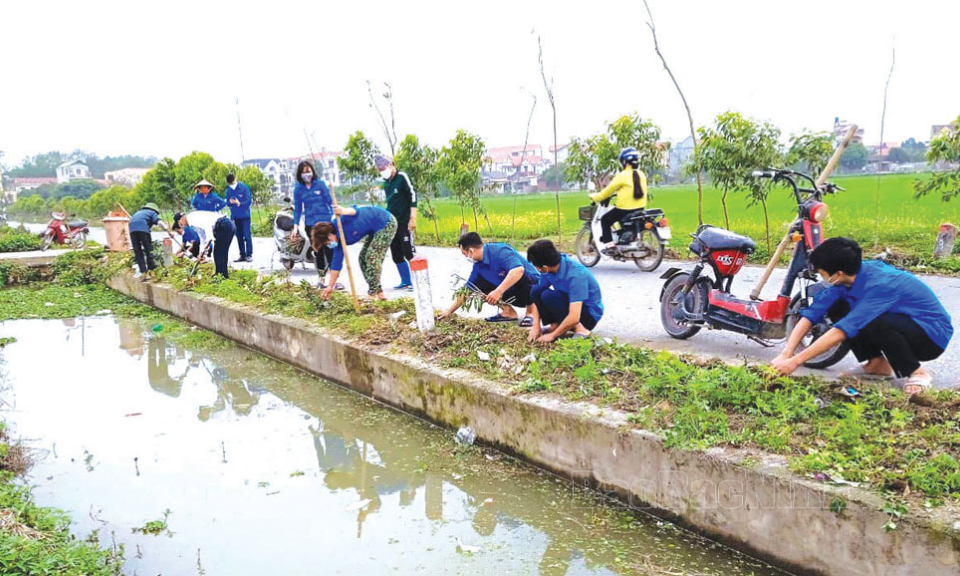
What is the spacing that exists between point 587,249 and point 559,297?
16.4ft

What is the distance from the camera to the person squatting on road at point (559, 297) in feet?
15.2

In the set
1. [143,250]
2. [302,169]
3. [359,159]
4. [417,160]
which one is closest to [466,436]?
[302,169]

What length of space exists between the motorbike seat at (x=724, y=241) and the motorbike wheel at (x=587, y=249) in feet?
15.1

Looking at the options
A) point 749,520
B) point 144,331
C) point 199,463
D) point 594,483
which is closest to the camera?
point 749,520

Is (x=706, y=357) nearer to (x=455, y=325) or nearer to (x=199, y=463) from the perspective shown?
(x=455, y=325)

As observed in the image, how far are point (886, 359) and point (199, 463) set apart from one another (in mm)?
3942

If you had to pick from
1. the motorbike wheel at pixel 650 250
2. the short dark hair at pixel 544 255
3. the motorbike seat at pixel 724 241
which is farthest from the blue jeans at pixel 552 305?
the motorbike wheel at pixel 650 250

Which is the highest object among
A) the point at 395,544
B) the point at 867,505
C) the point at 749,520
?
the point at 867,505

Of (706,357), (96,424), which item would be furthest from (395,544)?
(96,424)

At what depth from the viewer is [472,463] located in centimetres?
406

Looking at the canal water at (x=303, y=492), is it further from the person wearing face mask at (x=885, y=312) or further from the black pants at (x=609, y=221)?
the black pants at (x=609, y=221)

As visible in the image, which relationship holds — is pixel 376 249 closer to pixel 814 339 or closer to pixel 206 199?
pixel 814 339

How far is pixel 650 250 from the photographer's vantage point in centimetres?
882

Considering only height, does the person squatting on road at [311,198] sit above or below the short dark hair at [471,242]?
above
